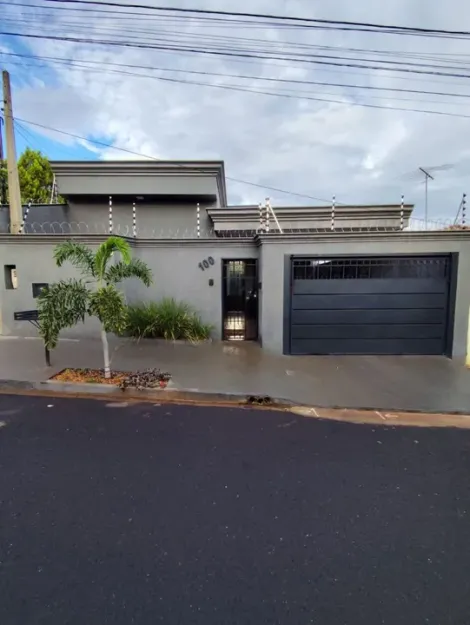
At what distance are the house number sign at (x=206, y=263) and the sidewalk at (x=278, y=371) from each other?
6.74 ft

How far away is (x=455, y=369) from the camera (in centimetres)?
735

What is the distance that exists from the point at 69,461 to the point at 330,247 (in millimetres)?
6720

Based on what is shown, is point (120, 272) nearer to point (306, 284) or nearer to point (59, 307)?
point (59, 307)

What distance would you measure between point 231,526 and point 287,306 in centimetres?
611

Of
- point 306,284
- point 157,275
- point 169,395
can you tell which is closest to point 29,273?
point 157,275

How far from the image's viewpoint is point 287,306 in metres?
8.35

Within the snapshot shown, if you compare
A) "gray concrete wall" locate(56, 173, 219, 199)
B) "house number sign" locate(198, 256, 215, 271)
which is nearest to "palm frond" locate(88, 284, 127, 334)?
"house number sign" locate(198, 256, 215, 271)

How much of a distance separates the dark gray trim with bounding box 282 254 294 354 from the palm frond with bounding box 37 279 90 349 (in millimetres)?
4376

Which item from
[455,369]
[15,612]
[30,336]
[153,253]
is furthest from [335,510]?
[30,336]

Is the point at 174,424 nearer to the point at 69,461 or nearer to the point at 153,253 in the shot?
the point at 69,461

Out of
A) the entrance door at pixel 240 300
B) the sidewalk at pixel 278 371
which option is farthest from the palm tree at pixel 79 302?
the entrance door at pixel 240 300

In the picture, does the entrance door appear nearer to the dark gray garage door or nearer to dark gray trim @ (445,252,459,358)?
the dark gray garage door

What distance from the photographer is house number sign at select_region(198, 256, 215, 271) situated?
9438 mm

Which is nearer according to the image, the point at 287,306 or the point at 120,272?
the point at 120,272
